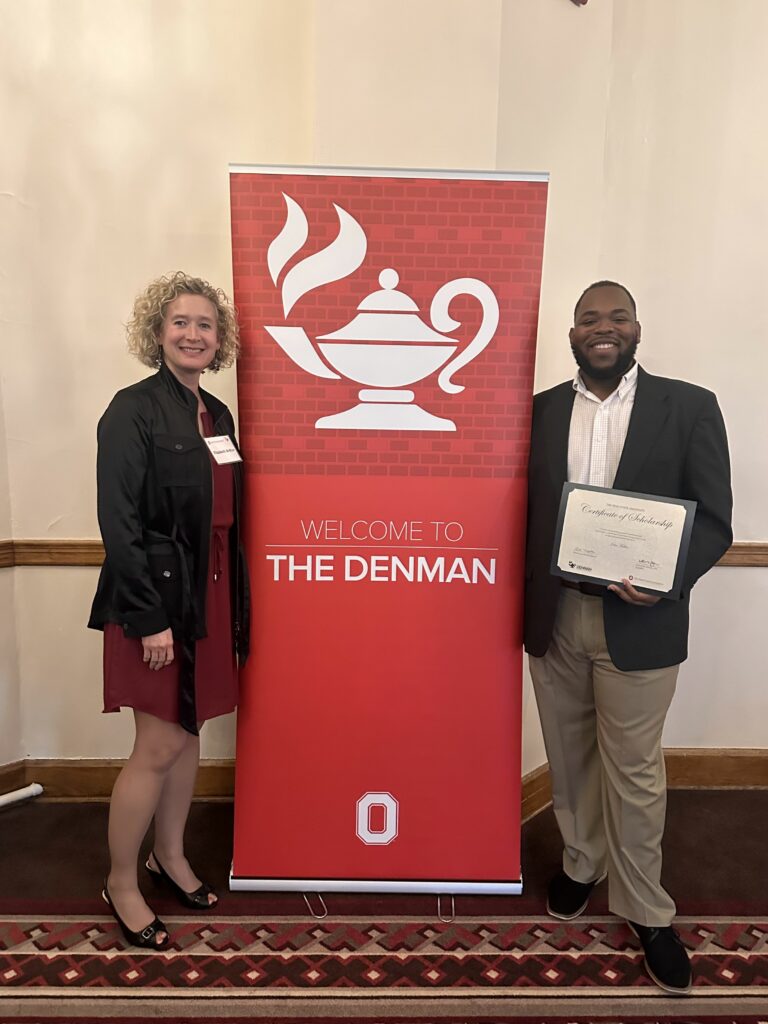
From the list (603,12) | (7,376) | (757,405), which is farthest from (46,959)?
(603,12)

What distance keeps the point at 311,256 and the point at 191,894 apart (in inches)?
70.4

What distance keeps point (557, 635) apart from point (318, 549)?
685 millimetres

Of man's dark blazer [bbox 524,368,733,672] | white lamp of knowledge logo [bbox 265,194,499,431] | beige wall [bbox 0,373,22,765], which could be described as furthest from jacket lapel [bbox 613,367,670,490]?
beige wall [bbox 0,373,22,765]

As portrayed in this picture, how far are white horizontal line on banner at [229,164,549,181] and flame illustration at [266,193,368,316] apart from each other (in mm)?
85

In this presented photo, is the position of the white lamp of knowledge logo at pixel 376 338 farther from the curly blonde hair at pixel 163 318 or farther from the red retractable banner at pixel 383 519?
the curly blonde hair at pixel 163 318

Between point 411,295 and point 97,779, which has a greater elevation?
point 411,295

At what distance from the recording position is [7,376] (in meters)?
2.47

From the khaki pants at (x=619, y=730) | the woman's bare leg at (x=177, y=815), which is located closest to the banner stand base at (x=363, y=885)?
the woman's bare leg at (x=177, y=815)

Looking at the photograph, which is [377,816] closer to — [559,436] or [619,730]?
[619,730]

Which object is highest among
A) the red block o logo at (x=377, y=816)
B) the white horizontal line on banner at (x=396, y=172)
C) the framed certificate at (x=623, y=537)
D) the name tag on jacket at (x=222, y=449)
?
the white horizontal line on banner at (x=396, y=172)

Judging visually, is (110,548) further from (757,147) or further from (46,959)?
(757,147)

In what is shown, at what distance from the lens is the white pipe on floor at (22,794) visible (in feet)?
8.44

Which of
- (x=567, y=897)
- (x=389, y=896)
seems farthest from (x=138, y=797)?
(x=567, y=897)

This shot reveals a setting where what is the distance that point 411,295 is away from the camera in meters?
1.89
